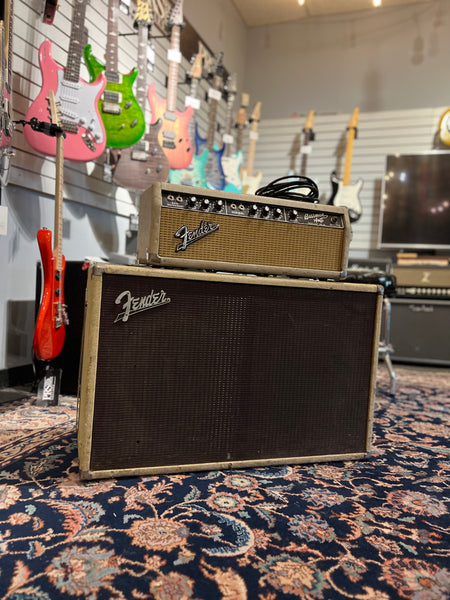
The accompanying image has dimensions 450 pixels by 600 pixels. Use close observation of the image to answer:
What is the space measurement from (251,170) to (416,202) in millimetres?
1482

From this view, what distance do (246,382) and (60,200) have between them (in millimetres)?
1052

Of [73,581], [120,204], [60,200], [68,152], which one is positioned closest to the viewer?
[73,581]

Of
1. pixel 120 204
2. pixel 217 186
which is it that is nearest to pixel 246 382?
pixel 120 204

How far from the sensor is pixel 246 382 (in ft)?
3.84

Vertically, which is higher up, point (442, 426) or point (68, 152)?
point (68, 152)

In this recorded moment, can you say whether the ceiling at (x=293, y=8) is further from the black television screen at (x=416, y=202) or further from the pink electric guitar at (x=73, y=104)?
the pink electric guitar at (x=73, y=104)

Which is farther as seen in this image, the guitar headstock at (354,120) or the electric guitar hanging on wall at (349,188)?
the guitar headstock at (354,120)

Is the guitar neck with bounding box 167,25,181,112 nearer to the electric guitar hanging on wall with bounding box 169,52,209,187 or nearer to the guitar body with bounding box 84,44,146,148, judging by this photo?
the electric guitar hanging on wall with bounding box 169,52,209,187

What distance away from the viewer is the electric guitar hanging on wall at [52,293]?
163 centimetres

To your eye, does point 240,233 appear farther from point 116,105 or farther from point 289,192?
point 116,105

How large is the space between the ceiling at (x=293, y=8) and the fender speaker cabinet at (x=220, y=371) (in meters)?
4.08

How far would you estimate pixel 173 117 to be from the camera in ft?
8.95

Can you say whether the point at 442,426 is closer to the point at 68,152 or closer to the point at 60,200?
the point at 60,200

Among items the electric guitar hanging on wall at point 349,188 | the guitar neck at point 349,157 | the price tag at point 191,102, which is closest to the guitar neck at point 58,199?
the price tag at point 191,102
